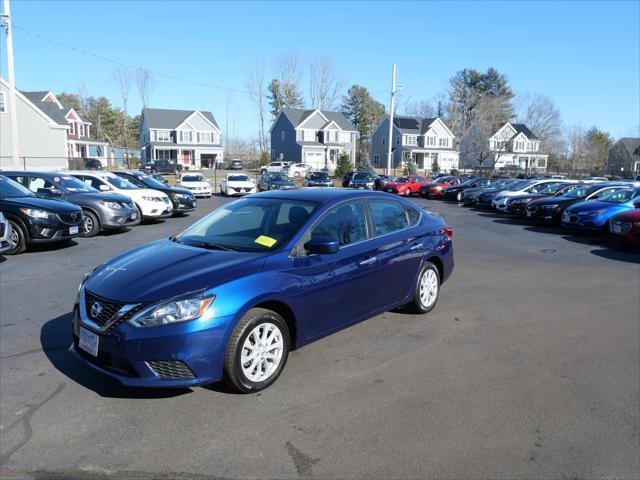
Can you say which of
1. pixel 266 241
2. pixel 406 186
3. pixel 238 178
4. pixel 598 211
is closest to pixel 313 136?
pixel 406 186

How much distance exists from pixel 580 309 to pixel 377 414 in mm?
4455

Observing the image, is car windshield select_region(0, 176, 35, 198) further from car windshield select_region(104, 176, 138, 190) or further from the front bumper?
the front bumper

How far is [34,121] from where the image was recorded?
42875 millimetres

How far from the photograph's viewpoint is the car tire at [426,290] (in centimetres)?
598

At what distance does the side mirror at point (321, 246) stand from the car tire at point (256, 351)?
653 mm

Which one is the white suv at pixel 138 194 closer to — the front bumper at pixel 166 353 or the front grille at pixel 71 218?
the front grille at pixel 71 218

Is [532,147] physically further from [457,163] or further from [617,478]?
[617,478]

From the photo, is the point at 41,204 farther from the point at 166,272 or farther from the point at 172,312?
the point at 172,312

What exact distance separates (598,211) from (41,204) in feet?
46.3

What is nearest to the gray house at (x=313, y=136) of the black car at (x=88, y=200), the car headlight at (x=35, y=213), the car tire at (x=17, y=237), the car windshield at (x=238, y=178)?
the car windshield at (x=238, y=178)

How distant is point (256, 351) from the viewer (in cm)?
398

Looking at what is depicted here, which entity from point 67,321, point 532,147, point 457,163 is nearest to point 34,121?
point 67,321

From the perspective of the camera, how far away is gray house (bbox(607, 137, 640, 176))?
72312 millimetres

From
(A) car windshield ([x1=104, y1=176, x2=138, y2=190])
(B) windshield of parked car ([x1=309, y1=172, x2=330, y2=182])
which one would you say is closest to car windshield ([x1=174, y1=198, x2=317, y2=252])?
(A) car windshield ([x1=104, y1=176, x2=138, y2=190])
